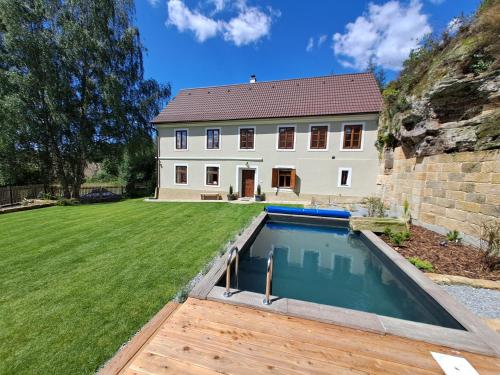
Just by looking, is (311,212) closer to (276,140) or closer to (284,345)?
(276,140)

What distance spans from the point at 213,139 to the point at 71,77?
11016mm

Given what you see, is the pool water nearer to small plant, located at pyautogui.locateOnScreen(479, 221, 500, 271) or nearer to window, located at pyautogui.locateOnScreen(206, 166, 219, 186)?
small plant, located at pyautogui.locateOnScreen(479, 221, 500, 271)

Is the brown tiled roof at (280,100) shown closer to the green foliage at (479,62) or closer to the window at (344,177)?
the window at (344,177)

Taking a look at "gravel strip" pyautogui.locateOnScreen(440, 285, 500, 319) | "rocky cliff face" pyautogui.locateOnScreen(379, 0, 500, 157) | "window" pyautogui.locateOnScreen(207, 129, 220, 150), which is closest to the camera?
"gravel strip" pyautogui.locateOnScreen(440, 285, 500, 319)

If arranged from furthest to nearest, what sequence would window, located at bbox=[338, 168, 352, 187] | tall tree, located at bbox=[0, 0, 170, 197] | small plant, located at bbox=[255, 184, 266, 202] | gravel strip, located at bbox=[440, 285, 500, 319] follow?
small plant, located at bbox=[255, 184, 266, 202], tall tree, located at bbox=[0, 0, 170, 197], window, located at bbox=[338, 168, 352, 187], gravel strip, located at bbox=[440, 285, 500, 319]

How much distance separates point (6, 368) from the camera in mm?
2135

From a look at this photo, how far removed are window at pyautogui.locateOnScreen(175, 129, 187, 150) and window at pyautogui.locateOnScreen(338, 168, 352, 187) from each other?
35.7ft

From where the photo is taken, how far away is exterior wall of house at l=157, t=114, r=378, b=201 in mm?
12711

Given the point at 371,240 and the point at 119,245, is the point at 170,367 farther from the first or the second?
the point at 371,240

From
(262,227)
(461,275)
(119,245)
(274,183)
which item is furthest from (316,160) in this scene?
(119,245)

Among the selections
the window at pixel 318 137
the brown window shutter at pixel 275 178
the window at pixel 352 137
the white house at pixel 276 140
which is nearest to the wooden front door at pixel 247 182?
the white house at pixel 276 140

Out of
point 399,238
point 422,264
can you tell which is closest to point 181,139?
point 399,238

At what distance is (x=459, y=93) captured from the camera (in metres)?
6.34

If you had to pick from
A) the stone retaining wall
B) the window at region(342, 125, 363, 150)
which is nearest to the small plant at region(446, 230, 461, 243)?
the stone retaining wall
